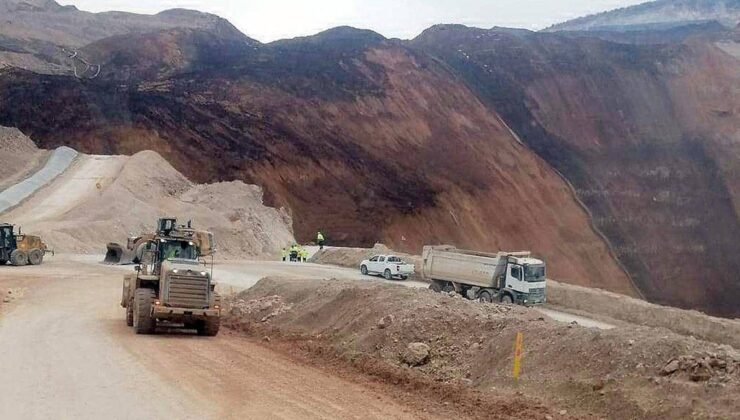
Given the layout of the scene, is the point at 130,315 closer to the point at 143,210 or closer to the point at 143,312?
the point at 143,312

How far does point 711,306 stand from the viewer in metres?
68.3

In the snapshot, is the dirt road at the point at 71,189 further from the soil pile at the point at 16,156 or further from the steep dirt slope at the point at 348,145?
the steep dirt slope at the point at 348,145

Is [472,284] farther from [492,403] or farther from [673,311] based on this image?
[492,403]

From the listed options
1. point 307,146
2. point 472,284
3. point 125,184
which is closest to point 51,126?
point 125,184

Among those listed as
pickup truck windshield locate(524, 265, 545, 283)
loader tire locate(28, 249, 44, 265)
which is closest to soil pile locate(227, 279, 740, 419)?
pickup truck windshield locate(524, 265, 545, 283)

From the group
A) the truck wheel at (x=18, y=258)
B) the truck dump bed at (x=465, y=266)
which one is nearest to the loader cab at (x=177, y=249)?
the truck dump bed at (x=465, y=266)

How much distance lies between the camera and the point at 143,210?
5091 centimetres

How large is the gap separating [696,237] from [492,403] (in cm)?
7169

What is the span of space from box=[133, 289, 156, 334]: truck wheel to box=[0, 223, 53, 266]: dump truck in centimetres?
2200

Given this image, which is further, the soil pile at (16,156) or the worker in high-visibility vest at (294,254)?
the soil pile at (16,156)

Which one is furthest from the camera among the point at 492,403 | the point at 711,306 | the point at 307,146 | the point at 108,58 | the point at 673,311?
the point at 108,58

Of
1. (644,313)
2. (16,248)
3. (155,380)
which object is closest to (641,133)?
(644,313)

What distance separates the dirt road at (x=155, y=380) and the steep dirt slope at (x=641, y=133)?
193 ft

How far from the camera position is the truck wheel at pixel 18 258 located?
38469mm
